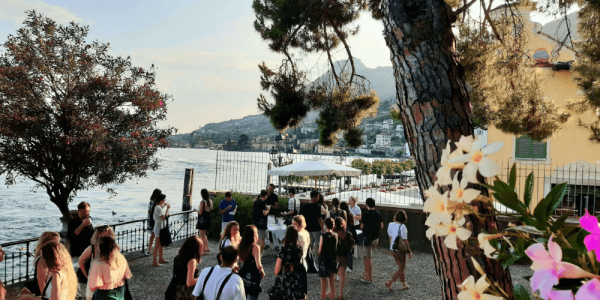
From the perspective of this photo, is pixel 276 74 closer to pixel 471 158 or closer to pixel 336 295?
pixel 336 295

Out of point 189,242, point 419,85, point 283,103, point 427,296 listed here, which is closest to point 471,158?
point 419,85

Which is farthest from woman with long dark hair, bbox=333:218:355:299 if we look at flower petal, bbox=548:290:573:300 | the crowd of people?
flower petal, bbox=548:290:573:300

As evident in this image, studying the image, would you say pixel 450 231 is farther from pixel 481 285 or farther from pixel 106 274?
pixel 106 274

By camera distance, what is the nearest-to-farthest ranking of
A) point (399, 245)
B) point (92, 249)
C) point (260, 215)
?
1. point (92, 249)
2. point (399, 245)
3. point (260, 215)

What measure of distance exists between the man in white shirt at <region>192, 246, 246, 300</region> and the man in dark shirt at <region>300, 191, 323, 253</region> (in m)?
5.00

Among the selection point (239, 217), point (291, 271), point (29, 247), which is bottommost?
point (29, 247)

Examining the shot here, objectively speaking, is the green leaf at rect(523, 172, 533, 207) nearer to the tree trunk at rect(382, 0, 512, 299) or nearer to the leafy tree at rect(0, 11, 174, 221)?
the tree trunk at rect(382, 0, 512, 299)

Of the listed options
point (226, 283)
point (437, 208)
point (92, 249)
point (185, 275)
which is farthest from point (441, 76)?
point (92, 249)

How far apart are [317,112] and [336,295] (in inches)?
146

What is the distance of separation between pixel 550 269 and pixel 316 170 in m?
12.0

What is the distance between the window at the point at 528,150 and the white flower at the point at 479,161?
52.8 ft

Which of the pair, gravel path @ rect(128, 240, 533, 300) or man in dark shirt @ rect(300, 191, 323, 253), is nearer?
gravel path @ rect(128, 240, 533, 300)

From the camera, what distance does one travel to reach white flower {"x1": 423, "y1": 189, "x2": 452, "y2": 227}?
83 cm

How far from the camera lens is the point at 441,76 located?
246cm
